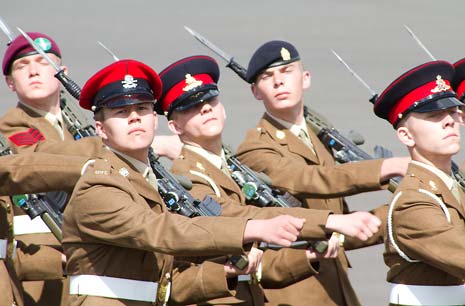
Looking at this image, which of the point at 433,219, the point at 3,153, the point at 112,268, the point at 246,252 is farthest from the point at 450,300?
the point at 3,153

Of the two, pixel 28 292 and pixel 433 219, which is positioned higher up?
pixel 433 219

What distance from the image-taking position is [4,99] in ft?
59.5

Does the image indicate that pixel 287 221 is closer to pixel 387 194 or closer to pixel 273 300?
pixel 273 300

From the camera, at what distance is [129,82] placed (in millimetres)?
8586

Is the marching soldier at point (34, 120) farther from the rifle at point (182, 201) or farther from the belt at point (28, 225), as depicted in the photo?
the rifle at point (182, 201)

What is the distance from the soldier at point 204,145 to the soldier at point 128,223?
1234 mm

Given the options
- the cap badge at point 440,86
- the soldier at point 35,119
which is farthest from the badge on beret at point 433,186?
the soldier at point 35,119

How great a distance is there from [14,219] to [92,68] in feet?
27.1

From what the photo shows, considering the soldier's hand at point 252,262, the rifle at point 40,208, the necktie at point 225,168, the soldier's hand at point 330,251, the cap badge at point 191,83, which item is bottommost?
the soldier's hand at point 330,251

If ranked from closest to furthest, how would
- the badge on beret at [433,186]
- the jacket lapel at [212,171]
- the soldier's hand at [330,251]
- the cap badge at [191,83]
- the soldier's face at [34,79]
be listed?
the badge on beret at [433,186] → the soldier's hand at [330,251] → the jacket lapel at [212,171] → the cap badge at [191,83] → the soldier's face at [34,79]

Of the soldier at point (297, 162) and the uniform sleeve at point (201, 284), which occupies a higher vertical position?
the soldier at point (297, 162)

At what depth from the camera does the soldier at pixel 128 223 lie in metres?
8.01

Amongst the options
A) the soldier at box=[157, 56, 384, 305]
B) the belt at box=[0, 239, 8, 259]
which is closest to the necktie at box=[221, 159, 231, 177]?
the soldier at box=[157, 56, 384, 305]

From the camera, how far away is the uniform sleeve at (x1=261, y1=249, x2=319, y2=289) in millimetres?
9703
